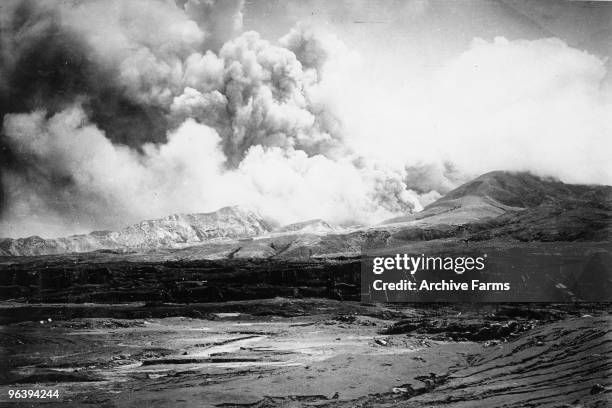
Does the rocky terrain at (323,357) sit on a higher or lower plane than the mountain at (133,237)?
lower

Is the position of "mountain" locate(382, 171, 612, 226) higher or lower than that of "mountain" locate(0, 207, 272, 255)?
higher

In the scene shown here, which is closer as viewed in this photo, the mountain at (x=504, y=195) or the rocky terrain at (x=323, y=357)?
the rocky terrain at (x=323, y=357)

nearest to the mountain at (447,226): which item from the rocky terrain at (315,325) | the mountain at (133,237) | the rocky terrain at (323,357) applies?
the mountain at (133,237)

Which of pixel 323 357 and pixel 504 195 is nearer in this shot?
pixel 323 357

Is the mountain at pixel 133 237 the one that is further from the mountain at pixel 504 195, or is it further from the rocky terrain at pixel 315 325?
the mountain at pixel 504 195

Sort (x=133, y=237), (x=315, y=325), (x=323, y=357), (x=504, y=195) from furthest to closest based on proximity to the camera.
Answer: (x=504, y=195) < (x=133, y=237) < (x=315, y=325) < (x=323, y=357)

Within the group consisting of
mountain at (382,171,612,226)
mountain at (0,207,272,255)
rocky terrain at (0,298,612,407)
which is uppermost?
mountain at (382,171,612,226)

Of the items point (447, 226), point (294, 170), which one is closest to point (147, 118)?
point (294, 170)

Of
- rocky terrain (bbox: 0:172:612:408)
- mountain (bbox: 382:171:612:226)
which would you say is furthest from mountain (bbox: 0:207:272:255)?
mountain (bbox: 382:171:612:226)

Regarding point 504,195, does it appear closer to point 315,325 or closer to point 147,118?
point 315,325

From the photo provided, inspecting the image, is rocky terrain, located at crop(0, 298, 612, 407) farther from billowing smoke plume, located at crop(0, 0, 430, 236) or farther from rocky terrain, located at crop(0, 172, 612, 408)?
billowing smoke plume, located at crop(0, 0, 430, 236)

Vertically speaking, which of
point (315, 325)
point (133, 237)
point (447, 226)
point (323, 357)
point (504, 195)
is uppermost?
point (504, 195)
